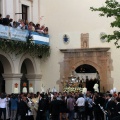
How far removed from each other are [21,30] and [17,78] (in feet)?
11.5

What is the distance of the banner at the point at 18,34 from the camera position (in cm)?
3000

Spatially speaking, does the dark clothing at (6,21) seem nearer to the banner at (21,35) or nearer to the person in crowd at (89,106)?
the banner at (21,35)

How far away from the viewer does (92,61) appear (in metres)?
34.0

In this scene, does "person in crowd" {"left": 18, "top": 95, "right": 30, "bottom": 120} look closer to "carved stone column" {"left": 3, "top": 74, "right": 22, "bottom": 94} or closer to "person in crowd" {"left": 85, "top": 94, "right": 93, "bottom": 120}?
"person in crowd" {"left": 85, "top": 94, "right": 93, "bottom": 120}

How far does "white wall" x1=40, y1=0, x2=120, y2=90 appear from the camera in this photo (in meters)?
33.8

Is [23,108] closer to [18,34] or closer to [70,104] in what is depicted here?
[70,104]

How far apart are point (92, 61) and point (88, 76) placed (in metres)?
1.20

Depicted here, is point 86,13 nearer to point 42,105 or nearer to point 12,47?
point 12,47

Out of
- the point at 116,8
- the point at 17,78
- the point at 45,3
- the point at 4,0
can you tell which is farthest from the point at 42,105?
the point at 45,3

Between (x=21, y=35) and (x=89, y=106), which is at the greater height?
(x=21, y=35)

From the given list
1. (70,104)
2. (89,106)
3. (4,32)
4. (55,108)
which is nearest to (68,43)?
(4,32)

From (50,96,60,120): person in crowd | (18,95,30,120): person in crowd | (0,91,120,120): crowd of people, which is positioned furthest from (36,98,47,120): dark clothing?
(18,95,30,120): person in crowd

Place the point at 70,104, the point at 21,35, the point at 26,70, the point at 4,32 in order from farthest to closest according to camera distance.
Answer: the point at 26,70, the point at 21,35, the point at 4,32, the point at 70,104

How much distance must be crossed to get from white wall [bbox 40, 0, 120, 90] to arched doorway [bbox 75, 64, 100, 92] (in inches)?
66.6
